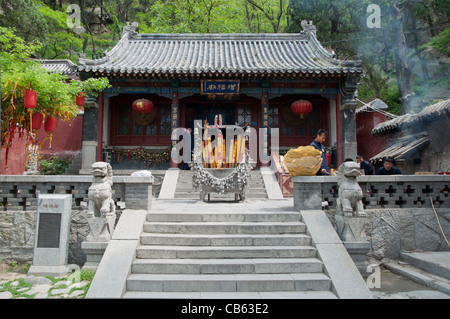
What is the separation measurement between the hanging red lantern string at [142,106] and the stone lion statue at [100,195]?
6587 millimetres

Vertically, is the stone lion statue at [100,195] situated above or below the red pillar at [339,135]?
below

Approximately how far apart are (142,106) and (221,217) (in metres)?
7.15

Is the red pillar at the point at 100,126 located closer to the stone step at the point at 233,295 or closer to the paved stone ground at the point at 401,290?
the stone step at the point at 233,295

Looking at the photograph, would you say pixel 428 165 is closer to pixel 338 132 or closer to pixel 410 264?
pixel 338 132

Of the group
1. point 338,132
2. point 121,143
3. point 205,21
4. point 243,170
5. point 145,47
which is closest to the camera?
point 243,170

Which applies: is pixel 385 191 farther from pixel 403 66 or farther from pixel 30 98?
pixel 403 66

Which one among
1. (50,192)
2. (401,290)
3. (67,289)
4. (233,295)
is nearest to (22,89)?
(50,192)

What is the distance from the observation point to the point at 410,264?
4996 millimetres

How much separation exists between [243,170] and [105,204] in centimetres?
313

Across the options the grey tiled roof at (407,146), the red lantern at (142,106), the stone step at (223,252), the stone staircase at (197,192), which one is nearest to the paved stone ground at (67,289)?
the stone step at (223,252)

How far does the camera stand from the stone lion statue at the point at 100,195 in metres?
4.61

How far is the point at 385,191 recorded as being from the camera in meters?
5.50

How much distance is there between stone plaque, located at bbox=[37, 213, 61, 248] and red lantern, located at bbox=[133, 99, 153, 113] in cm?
680
